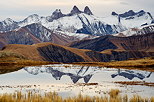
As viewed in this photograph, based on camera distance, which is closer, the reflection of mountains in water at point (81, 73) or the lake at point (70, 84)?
the lake at point (70, 84)

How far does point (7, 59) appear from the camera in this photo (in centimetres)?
10519

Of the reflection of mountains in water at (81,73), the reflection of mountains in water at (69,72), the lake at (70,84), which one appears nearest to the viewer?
the lake at (70,84)

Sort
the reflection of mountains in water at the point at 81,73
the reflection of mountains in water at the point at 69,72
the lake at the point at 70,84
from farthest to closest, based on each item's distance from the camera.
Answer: the reflection of mountains in water at the point at 81,73 < the reflection of mountains in water at the point at 69,72 < the lake at the point at 70,84

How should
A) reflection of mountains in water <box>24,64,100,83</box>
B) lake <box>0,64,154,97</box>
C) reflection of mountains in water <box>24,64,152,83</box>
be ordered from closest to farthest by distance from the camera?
lake <box>0,64,154,97</box> → reflection of mountains in water <box>24,64,100,83</box> → reflection of mountains in water <box>24,64,152,83</box>

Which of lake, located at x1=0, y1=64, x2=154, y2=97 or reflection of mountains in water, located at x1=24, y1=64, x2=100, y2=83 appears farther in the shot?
reflection of mountains in water, located at x1=24, y1=64, x2=100, y2=83

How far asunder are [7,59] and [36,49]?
80.5 metres

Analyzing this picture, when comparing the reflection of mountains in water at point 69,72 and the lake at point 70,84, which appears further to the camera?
the reflection of mountains in water at point 69,72

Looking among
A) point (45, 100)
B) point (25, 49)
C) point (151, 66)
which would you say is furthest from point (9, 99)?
point (25, 49)

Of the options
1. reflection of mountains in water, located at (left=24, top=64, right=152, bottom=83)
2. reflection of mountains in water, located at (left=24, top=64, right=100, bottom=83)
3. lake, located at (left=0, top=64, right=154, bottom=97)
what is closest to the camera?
lake, located at (left=0, top=64, right=154, bottom=97)

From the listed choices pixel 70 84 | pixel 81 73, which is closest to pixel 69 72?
pixel 81 73

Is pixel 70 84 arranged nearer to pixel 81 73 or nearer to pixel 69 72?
pixel 81 73

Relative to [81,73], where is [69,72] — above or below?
above

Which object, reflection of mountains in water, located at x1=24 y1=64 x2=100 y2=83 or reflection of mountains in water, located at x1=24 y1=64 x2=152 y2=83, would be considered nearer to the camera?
reflection of mountains in water, located at x1=24 y1=64 x2=100 y2=83

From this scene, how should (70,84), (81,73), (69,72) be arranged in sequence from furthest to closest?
(69,72) < (81,73) < (70,84)
